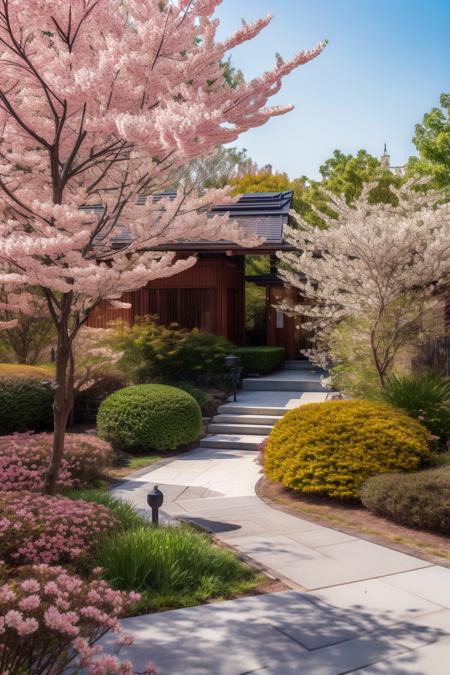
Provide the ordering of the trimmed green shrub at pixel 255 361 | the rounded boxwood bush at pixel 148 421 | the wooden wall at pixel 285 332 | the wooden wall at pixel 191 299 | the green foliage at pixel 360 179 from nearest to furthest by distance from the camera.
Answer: the rounded boxwood bush at pixel 148 421 < the trimmed green shrub at pixel 255 361 < the wooden wall at pixel 191 299 < the wooden wall at pixel 285 332 < the green foliage at pixel 360 179

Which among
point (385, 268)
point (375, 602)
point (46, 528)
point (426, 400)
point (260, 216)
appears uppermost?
point (260, 216)

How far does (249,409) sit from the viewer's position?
1383cm

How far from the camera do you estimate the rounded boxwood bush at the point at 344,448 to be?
26.6ft

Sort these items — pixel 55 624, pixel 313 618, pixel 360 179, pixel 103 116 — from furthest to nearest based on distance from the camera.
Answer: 1. pixel 360 179
2. pixel 103 116
3. pixel 313 618
4. pixel 55 624

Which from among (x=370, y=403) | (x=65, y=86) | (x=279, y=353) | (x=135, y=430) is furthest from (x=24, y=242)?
(x=279, y=353)

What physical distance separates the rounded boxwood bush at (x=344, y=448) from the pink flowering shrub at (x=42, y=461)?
2597 millimetres

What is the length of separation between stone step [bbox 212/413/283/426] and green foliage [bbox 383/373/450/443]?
3.65m

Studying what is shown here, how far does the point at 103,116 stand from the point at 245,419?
871 cm

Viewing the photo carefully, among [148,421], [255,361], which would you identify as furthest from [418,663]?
[255,361]

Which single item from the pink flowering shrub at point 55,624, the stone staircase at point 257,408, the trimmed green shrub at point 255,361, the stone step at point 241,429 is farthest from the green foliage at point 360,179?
the pink flowering shrub at point 55,624

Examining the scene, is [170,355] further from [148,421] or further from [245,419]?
[148,421]

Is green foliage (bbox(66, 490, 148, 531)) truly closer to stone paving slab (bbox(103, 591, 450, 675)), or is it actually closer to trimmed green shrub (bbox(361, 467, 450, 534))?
stone paving slab (bbox(103, 591, 450, 675))

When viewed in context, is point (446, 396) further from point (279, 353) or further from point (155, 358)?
point (279, 353)

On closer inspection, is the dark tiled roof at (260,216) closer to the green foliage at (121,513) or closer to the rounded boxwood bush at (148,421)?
the rounded boxwood bush at (148,421)
